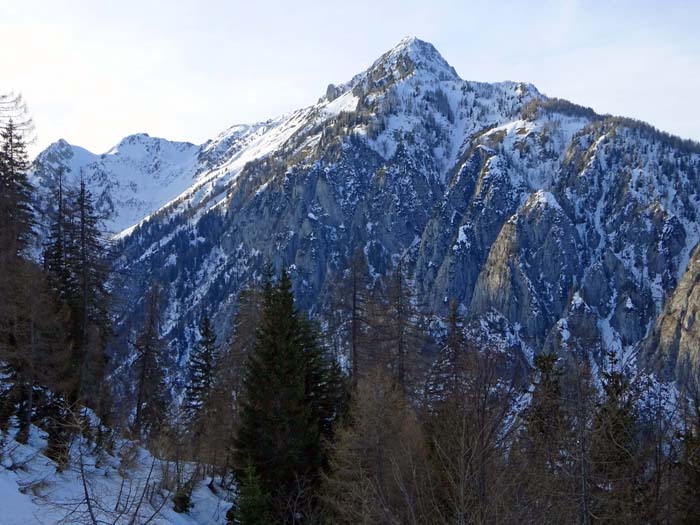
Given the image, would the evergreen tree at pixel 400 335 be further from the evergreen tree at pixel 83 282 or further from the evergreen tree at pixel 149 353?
the evergreen tree at pixel 149 353

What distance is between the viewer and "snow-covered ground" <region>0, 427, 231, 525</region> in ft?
35.9

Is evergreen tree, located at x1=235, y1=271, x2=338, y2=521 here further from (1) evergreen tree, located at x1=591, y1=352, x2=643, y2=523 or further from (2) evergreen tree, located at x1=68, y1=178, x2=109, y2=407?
(1) evergreen tree, located at x1=591, y1=352, x2=643, y2=523

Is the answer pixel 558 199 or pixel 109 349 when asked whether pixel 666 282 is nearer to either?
pixel 558 199

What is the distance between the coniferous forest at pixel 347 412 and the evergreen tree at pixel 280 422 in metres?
0.06

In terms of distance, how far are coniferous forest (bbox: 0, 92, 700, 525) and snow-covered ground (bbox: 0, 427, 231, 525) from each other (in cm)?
41

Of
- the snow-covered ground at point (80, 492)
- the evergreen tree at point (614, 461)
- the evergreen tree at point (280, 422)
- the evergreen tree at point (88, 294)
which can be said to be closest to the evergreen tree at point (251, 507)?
the snow-covered ground at point (80, 492)

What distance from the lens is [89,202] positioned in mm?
29406

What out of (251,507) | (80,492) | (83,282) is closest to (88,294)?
(83,282)

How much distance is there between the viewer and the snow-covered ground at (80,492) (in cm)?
1093

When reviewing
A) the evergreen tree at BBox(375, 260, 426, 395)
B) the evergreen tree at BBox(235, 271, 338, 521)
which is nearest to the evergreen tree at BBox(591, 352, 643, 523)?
the evergreen tree at BBox(235, 271, 338, 521)

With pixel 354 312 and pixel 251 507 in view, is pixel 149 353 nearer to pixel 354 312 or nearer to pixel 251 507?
pixel 354 312

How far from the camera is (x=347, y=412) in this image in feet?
80.9

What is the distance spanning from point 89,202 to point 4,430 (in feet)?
45.2

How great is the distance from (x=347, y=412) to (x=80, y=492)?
11.9 m
